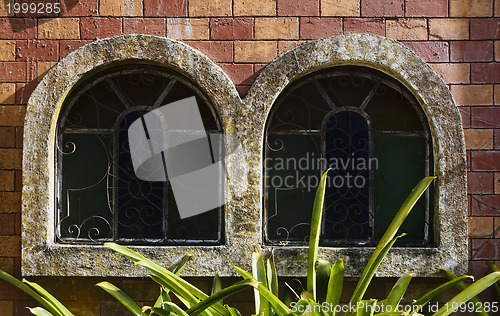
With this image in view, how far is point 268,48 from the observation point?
3.42 m

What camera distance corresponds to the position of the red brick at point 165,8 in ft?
11.2

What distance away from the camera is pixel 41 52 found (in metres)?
3.43

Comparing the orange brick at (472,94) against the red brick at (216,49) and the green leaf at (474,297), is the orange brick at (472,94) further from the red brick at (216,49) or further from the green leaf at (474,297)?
the red brick at (216,49)

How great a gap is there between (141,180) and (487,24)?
2.36 m

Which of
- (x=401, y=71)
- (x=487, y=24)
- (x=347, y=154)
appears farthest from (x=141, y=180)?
(x=487, y=24)

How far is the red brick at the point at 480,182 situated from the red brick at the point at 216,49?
165 centimetres

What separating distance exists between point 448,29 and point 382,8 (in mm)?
429

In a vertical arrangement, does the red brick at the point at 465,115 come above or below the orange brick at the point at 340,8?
below

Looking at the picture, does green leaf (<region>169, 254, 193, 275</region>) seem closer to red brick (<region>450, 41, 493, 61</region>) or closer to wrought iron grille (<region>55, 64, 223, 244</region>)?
wrought iron grille (<region>55, 64, 223, 244</region>)

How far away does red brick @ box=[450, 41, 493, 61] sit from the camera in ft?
11.2

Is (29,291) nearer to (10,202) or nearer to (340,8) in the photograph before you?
(10,202)

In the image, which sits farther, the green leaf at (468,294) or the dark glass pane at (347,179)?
the dark glass pane at (347,179)

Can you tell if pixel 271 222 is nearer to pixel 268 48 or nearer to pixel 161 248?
pixel 161 248

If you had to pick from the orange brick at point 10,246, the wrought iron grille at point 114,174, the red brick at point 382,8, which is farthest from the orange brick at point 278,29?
the orange brick at point 10,246
